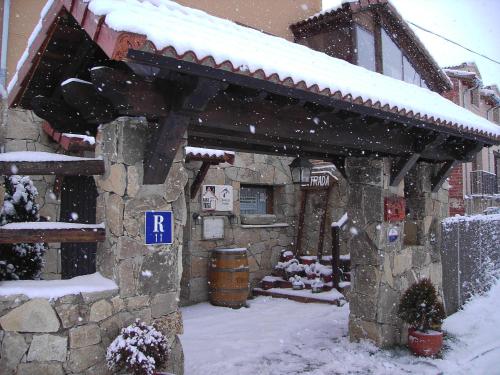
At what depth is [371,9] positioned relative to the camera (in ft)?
28.0

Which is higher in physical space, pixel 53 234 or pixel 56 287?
pixel 53 234

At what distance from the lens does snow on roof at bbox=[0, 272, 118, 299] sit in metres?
3.21

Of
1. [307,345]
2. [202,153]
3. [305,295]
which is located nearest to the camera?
[307,345]

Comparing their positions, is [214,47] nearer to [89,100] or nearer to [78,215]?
[89,100]

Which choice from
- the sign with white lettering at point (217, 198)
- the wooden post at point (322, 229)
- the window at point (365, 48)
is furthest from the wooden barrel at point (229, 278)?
the window at point (365, 48)

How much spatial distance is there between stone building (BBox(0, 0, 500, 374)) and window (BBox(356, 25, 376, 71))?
97.3 inches

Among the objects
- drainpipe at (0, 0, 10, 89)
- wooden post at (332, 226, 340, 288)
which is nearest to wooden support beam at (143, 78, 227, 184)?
drainpipe at (0, 0, 10, 89)

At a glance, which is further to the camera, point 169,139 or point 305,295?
point 305,295

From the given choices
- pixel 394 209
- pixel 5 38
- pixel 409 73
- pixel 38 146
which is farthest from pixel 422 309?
pixel 5 38

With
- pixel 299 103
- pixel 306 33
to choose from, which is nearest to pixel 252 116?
pixel 299 103

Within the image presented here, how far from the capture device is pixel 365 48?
8289 mm

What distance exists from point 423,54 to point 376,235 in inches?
224

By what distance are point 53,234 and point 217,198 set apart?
16.6 ft

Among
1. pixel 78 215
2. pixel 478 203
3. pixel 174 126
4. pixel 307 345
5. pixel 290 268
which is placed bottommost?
pixel 307 345
